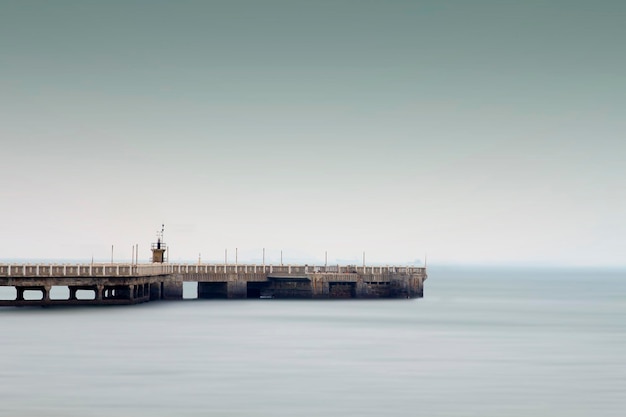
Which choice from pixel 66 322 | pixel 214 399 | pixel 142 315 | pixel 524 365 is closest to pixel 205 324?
pixel 142 315

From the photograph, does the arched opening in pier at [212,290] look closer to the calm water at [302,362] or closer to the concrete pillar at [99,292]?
the calm water at [302,362]

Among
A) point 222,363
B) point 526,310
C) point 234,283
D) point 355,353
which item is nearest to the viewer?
point 222,363

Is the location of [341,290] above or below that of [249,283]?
below

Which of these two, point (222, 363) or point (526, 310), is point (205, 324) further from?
point (526, 310)

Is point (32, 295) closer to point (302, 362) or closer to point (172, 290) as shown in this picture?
point (172, 290)

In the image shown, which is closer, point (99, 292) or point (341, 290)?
point (99, 292)

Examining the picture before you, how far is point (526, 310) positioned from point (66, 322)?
203 feet

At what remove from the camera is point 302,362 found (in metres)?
70.8

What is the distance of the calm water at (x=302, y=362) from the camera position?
53.9 metres

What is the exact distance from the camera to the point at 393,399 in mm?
55875

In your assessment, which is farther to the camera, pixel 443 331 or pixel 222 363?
pixel 443 331

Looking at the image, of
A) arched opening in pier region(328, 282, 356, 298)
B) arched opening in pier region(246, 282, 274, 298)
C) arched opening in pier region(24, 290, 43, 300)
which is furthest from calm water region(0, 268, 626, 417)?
arched opening in pier region(24, 290, 43, 300)

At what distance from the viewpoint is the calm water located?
2124 inches

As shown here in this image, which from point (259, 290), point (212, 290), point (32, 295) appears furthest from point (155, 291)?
point (32, 295)
